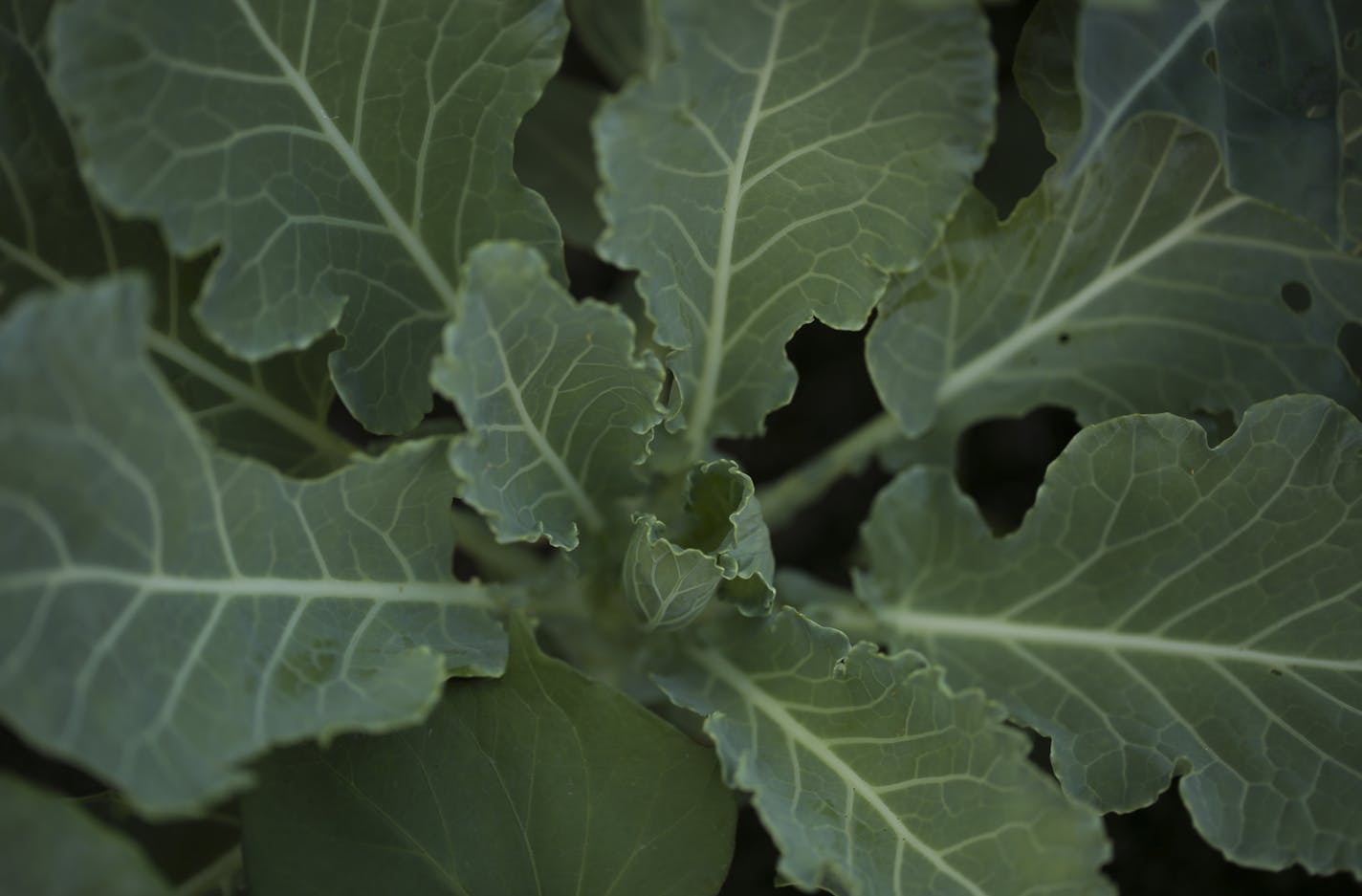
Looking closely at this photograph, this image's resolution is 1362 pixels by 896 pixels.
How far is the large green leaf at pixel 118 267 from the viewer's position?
2.77 ft

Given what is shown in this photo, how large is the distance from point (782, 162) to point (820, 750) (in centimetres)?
48

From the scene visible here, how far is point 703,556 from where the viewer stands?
33.6 inches

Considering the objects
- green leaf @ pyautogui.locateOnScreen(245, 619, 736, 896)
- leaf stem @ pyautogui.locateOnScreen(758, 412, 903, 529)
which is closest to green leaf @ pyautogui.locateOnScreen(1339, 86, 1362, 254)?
leaf stem @ pyautogui.locateOnScreen(758, 412, 903, 529)

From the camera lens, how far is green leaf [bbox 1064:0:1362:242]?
90 cm

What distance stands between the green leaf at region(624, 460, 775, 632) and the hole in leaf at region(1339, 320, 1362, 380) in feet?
1.94

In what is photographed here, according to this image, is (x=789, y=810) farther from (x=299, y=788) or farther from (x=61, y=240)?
(x=61, y=240)

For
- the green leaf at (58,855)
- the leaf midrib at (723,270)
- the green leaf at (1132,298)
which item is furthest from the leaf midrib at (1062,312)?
the green leaf at (58,855)

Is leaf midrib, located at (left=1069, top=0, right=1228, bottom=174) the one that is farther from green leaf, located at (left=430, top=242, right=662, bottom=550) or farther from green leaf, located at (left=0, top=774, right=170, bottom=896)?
green leaf, located at (left=0, top=774, right=170, bottom=896)

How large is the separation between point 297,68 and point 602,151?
246 millimetres

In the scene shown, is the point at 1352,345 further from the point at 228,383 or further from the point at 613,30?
the point at 228,383

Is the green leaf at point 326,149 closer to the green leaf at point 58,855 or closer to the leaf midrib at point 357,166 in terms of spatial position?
the leaf midrib at point 357,166

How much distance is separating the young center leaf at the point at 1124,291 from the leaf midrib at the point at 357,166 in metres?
0.40

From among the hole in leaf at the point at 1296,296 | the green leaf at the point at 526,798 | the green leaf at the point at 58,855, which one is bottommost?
the green leaf at the point at 526,798

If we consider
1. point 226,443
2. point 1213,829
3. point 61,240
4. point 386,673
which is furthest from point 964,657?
point 61,240
